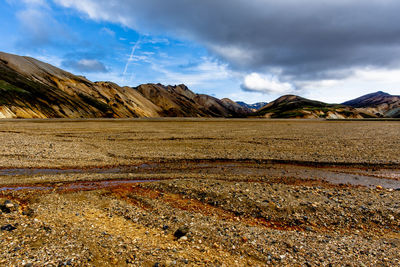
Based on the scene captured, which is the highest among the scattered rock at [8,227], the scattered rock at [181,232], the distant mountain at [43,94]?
the distant mountain at [43,94]

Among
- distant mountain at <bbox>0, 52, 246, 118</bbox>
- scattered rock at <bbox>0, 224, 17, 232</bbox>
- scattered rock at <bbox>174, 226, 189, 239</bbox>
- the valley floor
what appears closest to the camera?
the valley floor

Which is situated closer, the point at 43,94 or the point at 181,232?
the point at 181,232

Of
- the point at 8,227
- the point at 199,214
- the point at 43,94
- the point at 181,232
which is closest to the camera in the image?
the point at 8,227

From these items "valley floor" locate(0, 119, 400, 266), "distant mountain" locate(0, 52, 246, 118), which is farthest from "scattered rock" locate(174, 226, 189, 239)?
"distant mountain" locate(0, 52, 246, 118)

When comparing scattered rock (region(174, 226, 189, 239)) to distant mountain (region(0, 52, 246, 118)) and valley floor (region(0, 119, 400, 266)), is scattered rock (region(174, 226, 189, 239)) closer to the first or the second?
valley floor (region(0, 119, 400, 266))

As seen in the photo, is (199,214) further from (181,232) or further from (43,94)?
(43,94)

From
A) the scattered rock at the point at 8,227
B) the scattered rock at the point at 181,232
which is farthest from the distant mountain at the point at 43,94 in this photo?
the scattered rock at the point at 181,232

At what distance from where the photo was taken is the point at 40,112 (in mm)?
125688

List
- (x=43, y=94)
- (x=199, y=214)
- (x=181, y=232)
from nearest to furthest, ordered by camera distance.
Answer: (x=181, y=232) < (x=199, y=214) < (x=43, y=94)

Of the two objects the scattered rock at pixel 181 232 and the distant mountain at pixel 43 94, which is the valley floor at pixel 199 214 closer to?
the scattered rock at pixel 181 232

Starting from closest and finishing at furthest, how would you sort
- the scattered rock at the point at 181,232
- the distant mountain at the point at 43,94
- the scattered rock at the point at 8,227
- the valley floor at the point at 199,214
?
1. the valley floor at the point at 199,214
2. the scattered rock at the point at 8,227
3. the scattered rock at the point at 181,232
4. the distant mountain at the point at 43,94

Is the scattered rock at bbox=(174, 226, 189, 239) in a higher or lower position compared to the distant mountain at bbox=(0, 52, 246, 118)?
lower

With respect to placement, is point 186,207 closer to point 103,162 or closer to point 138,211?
point 138,211

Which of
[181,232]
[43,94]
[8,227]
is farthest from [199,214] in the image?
[43,94]
